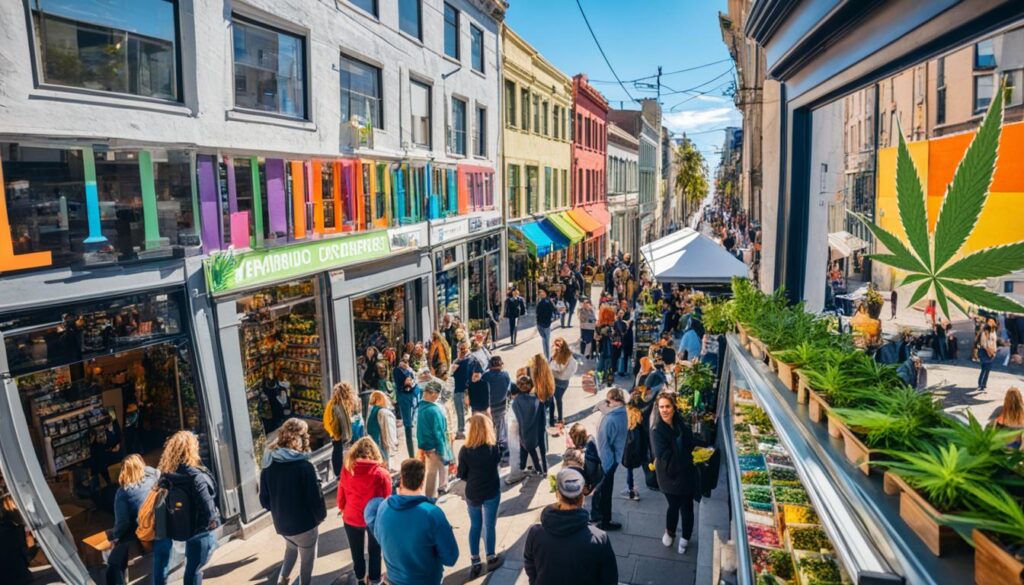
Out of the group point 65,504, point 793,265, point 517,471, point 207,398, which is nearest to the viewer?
point 793,265

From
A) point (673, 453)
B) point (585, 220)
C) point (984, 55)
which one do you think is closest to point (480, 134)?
point (585, 220)

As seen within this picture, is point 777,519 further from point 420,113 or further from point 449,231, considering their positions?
point 449,231

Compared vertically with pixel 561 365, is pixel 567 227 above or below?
above

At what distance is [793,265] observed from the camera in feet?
20.3

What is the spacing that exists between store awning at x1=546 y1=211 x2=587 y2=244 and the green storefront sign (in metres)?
14.7

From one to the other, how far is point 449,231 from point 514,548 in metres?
10.7

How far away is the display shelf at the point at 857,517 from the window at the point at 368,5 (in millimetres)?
11519

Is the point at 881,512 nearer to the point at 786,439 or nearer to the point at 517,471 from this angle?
the point at 786,439

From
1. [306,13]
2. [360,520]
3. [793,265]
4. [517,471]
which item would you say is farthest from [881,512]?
[306,13]

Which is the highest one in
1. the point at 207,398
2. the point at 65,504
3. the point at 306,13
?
the point at 306,13

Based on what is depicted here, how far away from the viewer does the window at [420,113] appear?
49.9ft

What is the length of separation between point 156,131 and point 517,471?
6352 millimetres

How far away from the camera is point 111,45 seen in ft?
24.2

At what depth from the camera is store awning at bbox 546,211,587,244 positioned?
2691 cm
